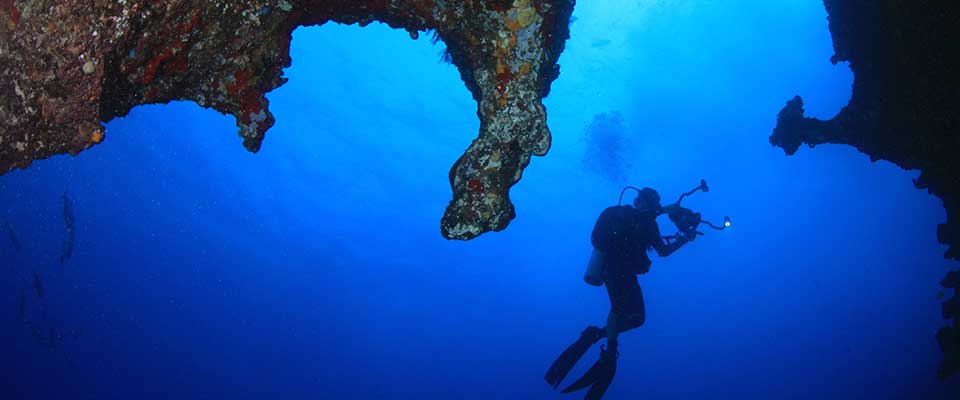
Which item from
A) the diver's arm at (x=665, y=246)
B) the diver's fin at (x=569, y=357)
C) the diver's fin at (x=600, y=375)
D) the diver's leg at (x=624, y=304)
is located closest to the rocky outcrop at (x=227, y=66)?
the diver's arm at (x=665, y=246)

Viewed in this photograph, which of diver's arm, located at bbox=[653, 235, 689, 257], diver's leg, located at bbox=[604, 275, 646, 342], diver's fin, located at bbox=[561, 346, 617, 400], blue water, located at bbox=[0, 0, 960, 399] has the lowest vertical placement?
diver's fin, located at bbox=[561, 346, 617, 400]

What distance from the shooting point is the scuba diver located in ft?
24.2

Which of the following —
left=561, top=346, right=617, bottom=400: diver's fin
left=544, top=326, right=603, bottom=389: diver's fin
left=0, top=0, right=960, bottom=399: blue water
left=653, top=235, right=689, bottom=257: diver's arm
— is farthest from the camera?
left=0, top=0, right=960, bottom=399: blue water

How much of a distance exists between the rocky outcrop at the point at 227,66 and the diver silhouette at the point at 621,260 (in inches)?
194

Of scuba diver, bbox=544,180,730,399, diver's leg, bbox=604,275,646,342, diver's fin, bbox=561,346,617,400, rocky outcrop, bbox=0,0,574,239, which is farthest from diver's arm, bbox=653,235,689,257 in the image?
rocky outcrop, bbox=0,0,574,239

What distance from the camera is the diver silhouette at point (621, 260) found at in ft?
24.1

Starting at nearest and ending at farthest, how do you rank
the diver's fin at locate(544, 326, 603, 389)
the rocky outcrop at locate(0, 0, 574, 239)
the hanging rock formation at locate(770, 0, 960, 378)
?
1. the rocky outcrop at locate(0, 0, 574, 239)
2. the hanging rock formation at locate(770, 0, 960, 378)
3. the diver's fin at locate(544, 326, 603, 389)

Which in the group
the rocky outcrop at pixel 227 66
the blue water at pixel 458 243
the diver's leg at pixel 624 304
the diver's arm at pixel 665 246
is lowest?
the rocky outcrop at pixel 227 66

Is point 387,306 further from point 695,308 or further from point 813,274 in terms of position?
point 813,274

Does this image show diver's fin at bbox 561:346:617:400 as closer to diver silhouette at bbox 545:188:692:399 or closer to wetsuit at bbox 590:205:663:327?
diver silhouette at bbox 545:188:692:399

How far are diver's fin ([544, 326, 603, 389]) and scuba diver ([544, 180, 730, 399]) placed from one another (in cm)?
3

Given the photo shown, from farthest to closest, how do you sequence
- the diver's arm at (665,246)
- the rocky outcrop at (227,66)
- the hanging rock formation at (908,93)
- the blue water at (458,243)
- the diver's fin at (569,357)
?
the blue water at (458,243) < the diver's fin at (569,357) < the diver's arm at (665,246) < the hanging rock formation at (908,93) < the rocky outcrop at (227,66)

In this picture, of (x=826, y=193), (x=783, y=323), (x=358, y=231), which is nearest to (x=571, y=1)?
(x=358, y=231)

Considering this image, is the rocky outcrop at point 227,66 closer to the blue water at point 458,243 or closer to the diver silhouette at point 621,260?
the diver silhouette at point 621,260
